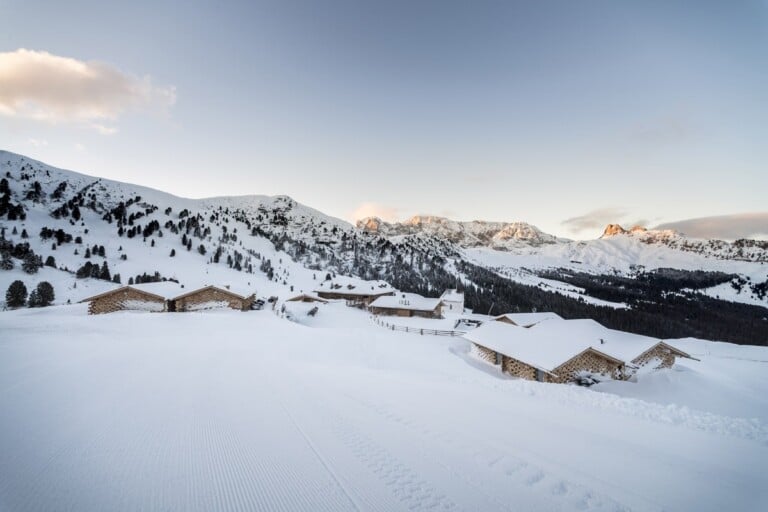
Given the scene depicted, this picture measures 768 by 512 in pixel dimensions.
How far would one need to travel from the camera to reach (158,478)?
5203 mm

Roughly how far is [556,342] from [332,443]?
21855mm

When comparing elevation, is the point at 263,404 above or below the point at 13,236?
below

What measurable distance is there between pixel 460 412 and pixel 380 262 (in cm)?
15356

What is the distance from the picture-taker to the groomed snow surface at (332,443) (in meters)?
5.07

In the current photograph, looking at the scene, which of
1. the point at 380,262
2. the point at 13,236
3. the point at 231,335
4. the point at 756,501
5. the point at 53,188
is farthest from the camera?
the point at 380,262

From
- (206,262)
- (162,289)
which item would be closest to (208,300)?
(162,289)

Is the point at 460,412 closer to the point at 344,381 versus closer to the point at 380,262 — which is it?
the point at 344,381

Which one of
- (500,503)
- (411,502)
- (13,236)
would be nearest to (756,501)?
(500,503)

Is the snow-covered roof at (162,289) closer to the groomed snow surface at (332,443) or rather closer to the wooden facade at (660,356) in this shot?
the groomed snow surface at (332,443)

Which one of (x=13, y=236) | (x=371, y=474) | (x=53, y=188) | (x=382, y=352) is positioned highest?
(x=53, y=188)

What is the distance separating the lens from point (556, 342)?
23.1 metres

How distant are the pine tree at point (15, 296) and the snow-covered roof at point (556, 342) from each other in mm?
64697

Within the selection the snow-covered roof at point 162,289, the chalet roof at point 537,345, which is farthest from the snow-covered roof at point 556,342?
the snow-covered roof at point 162,289

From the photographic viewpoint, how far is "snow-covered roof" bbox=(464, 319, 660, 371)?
2139 cm
